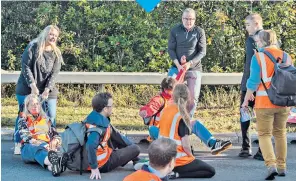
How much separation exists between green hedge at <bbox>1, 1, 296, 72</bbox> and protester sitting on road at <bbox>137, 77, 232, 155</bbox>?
4769 millimetres

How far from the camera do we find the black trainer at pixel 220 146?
8289 mm

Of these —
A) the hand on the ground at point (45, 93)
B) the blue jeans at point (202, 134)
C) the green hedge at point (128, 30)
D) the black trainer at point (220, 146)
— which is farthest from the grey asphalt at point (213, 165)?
the green hedge at point (128, 30)

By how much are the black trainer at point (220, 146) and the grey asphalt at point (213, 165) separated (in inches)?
7.1

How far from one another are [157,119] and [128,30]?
17.7 ft

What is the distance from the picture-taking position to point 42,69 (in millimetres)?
9031

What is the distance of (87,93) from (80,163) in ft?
15.4

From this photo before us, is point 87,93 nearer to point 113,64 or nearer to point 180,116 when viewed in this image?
point 113,64

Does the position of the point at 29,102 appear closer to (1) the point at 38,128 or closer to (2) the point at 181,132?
(1) the point at 38,128

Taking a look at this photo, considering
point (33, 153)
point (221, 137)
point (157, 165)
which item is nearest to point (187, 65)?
point (221, 137)

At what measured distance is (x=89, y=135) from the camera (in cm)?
747

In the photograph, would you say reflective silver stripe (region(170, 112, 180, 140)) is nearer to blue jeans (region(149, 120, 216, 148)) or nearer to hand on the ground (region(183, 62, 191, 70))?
blue jeans (region(149, 120, 216, 148))

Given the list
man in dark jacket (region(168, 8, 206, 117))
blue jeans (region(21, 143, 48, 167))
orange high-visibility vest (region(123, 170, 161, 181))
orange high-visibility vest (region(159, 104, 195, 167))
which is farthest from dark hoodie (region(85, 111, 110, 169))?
orange high-visibility vest (region(123, 170, 161, 181))

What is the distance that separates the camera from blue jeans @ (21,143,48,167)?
26.4ft

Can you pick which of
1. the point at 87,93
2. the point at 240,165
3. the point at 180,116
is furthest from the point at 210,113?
the point at 180,116
